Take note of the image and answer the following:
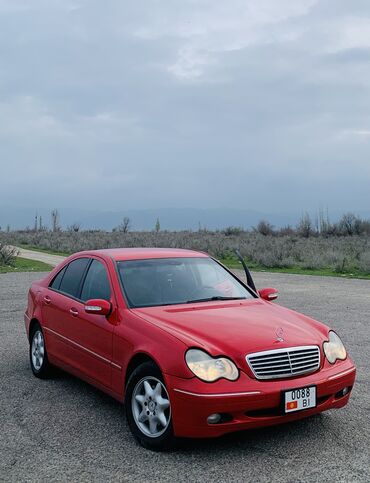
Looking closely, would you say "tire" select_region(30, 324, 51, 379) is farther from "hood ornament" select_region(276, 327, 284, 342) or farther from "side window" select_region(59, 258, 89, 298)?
"hood ornament" select_region(276, 327, 284, 342)

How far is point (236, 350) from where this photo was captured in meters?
4.66

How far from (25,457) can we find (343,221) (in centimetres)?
4735

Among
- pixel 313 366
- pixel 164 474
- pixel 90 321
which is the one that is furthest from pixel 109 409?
pixel 313 366

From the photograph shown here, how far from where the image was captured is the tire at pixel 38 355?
691 centimetres

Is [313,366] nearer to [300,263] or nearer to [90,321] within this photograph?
[90,321]

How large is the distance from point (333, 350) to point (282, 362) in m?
0.72

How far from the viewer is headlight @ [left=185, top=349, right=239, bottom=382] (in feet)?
14.8

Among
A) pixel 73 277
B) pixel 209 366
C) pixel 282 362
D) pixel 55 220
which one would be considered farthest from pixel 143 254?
pixel 55 220

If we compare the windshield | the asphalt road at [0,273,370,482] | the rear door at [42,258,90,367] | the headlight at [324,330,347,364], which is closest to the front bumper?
the asphalt road at [0,273,370,482]

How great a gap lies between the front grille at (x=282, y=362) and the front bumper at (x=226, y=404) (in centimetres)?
7

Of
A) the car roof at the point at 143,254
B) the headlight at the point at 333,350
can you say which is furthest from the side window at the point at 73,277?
the headlight at the point at 333,350

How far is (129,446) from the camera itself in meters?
4.84

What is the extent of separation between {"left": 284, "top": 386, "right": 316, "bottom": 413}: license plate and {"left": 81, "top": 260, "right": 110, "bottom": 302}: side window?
2.00 meters

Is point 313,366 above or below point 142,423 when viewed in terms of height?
above
